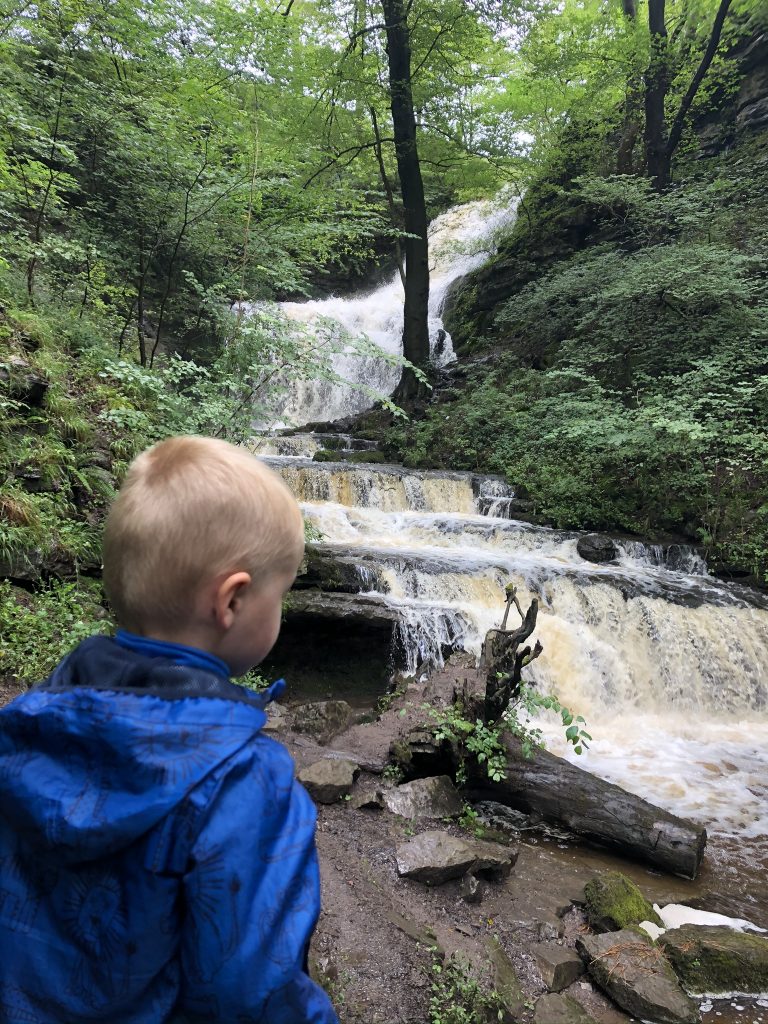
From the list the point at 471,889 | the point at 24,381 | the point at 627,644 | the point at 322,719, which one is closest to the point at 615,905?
the point at 471,889

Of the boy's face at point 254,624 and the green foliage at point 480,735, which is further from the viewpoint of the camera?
the green foliage at point 480,735

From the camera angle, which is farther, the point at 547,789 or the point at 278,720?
the point at 278,720

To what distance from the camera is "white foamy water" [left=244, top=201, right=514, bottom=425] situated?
17266 millimetres

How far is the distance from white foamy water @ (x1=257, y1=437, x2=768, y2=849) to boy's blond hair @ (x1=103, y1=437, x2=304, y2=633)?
17.4 ft

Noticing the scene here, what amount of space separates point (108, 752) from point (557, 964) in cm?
285

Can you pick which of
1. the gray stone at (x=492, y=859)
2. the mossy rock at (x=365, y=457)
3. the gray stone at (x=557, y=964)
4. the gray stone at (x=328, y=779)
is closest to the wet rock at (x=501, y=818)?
the gray stone at (x=492, y=859)

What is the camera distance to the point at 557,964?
262 centimetres

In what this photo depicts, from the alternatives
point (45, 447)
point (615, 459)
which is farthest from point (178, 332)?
point (615, 459)

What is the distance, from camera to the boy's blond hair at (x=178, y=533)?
966 millimetres

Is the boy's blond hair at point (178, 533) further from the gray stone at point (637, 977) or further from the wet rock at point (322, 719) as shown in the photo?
the wet rock at point (322, 719)

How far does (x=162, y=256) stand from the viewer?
8102 millimetres

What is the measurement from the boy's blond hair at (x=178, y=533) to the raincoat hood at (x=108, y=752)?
13 centimetres

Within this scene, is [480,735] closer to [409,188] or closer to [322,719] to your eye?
[322,719]

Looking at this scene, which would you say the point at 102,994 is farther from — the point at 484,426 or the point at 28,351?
the point at 484,426
